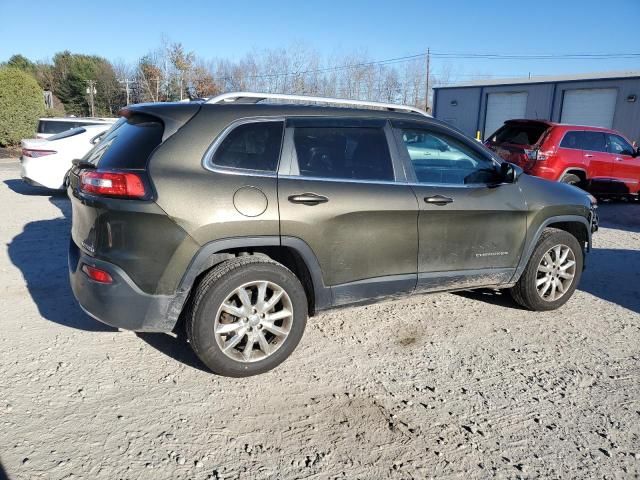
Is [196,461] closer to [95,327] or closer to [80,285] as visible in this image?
[80,285]

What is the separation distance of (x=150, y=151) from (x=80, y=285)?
3.30ft

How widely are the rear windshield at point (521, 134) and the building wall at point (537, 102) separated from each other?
9474 mm

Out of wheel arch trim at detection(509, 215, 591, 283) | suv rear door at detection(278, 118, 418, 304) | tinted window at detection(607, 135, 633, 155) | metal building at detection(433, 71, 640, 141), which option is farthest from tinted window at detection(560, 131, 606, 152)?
metal building at detection(433, 71, 640, 141)

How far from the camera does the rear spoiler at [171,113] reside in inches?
127

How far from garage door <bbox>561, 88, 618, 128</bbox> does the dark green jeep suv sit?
24336 mm

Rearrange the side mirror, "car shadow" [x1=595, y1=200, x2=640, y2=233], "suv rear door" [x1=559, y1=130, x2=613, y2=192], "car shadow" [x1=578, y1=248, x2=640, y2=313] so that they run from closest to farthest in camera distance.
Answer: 1. the side mirror
2. "car shadow" [x1=578, y1=248, x2=640, y2=313]
3. "car shadow" [x1=595, y1=200, x2=640, y2=233]
4. "suv rear door" [x1=559, y1=130, x2=613, y2=192]

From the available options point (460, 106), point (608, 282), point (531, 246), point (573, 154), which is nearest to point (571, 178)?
point (573, 154)

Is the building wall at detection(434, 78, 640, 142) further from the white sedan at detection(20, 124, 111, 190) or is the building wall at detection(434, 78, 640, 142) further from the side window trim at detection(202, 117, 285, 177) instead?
the side window trim at detection(202, 117, 285, 177)

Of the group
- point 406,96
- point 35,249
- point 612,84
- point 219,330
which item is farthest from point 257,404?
point 406,96

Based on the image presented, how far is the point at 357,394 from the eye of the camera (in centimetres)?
326

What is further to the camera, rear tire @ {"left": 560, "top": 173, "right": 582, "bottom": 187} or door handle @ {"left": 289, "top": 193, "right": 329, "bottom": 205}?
rear tire @ {"left": 560, "top": 173, "right": 582, "bottom": 187}

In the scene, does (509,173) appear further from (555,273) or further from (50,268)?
(50,268)

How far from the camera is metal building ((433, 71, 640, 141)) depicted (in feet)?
78.3

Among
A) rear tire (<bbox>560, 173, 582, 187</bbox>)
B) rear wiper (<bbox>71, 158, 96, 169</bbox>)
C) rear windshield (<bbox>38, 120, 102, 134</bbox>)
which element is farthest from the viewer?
rear windshield (<bbox>38, 120, 102, 134</bbox>)
